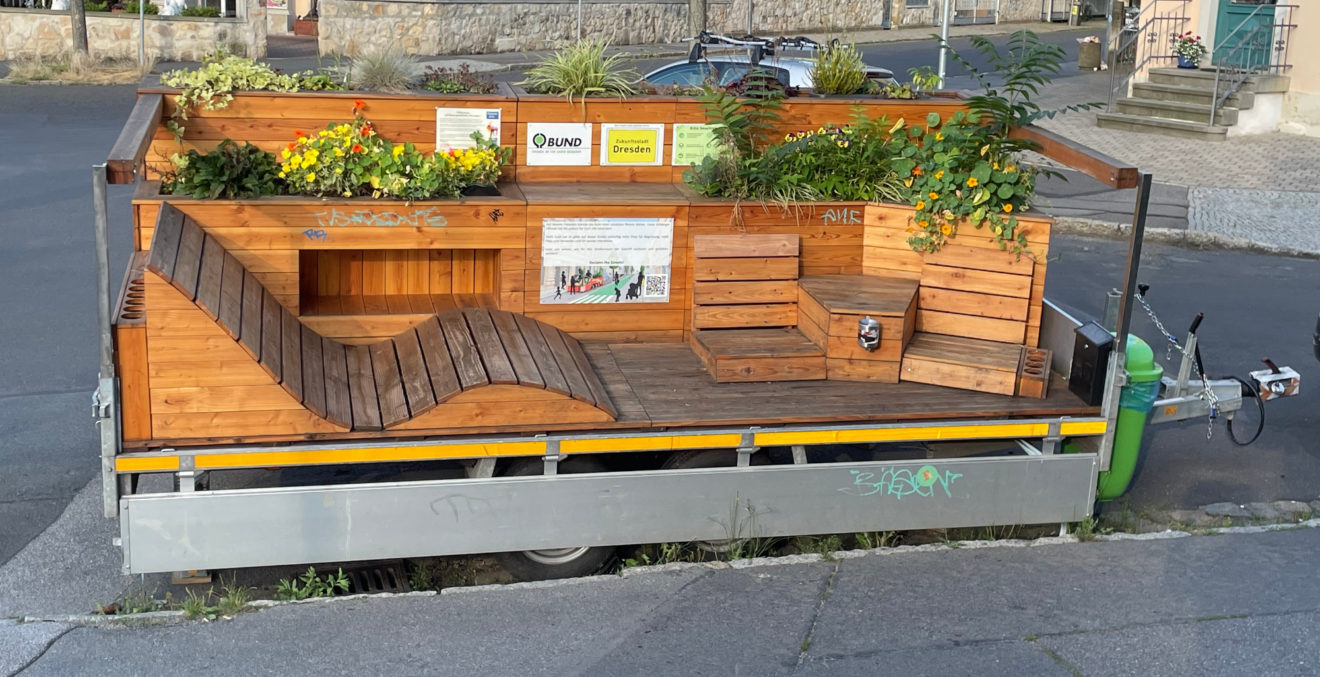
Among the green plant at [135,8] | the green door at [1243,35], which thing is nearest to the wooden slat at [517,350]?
the green door at [1243,35]

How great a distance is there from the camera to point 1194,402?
7246 mm

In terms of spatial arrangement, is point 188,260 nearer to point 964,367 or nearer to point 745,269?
point 745,269

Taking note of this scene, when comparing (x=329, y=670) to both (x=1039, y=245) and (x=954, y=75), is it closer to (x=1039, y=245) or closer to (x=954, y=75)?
(x=1039, y=245)

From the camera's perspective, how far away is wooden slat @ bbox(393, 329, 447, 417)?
19.9 ft

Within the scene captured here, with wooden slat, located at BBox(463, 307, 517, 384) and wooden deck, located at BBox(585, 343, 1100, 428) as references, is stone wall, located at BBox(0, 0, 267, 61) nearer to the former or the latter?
wooden slat, located at BBox(463, 307, 517, 384)

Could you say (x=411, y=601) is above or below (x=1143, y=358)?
below

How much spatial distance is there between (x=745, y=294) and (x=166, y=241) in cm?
310

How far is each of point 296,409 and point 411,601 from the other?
0.99m

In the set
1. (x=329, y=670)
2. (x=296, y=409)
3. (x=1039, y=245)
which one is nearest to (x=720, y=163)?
(x=1039, y=245)

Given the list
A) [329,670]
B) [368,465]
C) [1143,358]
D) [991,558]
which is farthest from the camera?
[368,465]

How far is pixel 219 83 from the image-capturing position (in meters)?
7.27

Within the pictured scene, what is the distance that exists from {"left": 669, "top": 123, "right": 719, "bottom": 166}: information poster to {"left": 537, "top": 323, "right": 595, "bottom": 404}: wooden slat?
145cm

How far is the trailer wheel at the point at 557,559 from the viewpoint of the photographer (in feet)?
20.6

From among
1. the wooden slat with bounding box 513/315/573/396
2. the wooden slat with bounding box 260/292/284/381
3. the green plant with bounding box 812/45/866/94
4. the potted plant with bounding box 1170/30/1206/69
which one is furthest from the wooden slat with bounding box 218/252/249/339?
the potted plant with bounding box 1170/30/1206/69
